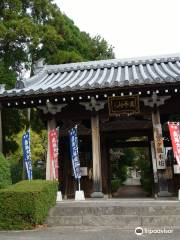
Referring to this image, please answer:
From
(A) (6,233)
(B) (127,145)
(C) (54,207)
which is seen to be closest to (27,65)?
(B) (127,145)

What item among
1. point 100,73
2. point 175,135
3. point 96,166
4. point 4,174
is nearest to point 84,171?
point 96,166

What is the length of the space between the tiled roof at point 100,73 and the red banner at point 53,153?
5.34ft

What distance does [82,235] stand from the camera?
729 centimetres

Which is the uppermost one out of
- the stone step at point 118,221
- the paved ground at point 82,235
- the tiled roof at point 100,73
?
the tiled roof at point 100,73

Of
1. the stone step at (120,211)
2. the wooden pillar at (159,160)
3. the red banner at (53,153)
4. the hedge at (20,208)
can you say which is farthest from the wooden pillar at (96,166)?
the hedge at (20,208)

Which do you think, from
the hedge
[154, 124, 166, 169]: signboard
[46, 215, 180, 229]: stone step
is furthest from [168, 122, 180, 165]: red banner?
the hedge

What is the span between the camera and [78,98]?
11.5 m

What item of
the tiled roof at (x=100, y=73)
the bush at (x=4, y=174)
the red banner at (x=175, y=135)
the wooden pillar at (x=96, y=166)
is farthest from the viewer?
the tiled roof at (x=100, y=73)

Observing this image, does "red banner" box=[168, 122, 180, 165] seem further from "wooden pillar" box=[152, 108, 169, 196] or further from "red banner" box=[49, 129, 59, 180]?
"red banner" box=[49, 129, 59, 180]

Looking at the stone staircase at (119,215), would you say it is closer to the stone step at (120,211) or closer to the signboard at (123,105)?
the stone step at (120,211)

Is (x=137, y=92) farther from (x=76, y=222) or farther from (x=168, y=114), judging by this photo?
(x=76, y=222)

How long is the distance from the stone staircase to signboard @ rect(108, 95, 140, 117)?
12.2ft

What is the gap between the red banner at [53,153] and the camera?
1158 cm

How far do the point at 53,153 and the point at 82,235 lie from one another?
4700 millimetres
